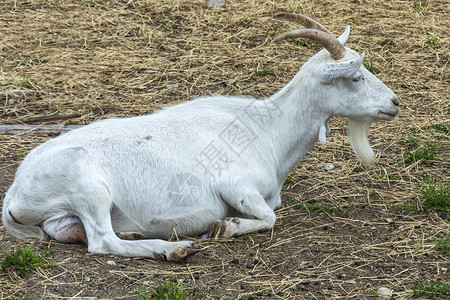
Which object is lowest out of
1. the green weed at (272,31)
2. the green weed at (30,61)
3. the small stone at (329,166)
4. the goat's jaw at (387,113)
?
the green weed at (30,61)

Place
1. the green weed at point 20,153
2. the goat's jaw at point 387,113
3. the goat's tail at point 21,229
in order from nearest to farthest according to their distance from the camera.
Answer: the goat's tail at point 21,229 → the goat's jaw at point 387,113 → the green weed at point 20,153

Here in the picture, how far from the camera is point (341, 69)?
461cm

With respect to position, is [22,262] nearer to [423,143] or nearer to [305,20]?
[305,20]

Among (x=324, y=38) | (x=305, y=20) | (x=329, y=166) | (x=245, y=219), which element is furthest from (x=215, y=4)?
(x=245, y=219)

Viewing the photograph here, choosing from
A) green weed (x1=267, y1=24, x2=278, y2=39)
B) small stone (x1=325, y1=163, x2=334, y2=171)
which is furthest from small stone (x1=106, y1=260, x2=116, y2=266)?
green weed (x1=267, y1=24, x2=278, y2=39)

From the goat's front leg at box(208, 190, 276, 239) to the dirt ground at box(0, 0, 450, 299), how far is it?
0.07 metres

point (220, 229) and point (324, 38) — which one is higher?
point (324, 38)

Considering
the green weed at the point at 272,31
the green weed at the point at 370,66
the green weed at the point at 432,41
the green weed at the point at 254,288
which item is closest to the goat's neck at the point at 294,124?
the green weed at the point at 254,288

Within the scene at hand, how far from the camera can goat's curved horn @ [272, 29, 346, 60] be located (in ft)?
15.1

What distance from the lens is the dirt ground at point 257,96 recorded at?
13.2 ft

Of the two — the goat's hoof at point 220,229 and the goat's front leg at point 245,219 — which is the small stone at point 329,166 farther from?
the goat's hoof at point 220,229

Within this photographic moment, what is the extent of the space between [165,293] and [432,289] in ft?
4.85

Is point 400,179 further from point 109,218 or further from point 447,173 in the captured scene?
point 109,218

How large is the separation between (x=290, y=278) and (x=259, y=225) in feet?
2.20
